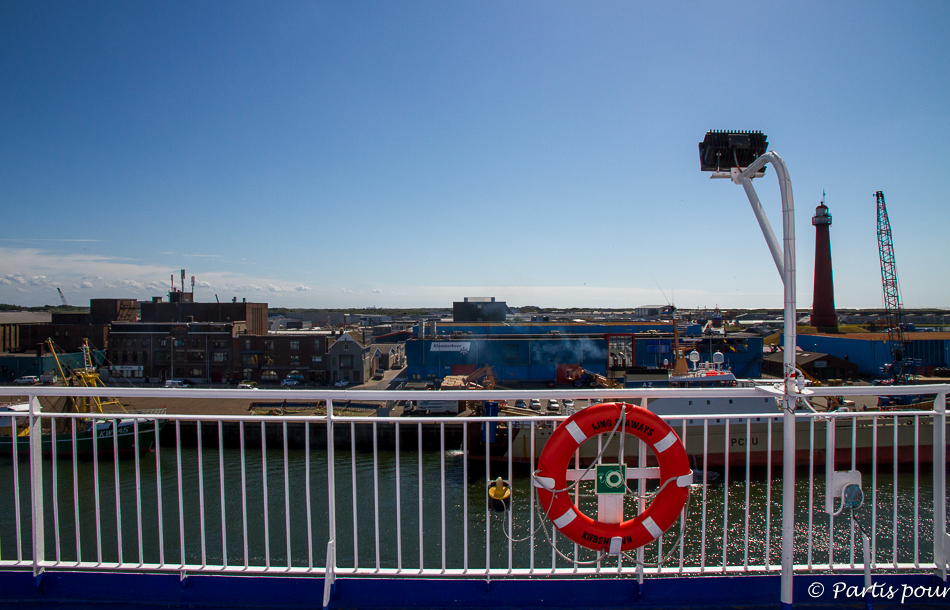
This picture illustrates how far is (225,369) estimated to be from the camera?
27.4m

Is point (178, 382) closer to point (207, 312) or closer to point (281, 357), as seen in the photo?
point (281, 357)

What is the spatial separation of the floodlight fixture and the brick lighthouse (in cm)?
3809

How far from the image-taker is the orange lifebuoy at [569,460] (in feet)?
7.11

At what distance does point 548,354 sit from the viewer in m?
25.5

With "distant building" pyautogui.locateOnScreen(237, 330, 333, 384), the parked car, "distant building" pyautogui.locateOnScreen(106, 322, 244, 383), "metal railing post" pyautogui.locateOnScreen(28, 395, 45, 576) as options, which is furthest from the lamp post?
the parked car

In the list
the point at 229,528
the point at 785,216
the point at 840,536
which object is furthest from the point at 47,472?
the point at 840,536

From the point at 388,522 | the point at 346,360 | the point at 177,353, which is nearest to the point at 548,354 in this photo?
the point at 346,360

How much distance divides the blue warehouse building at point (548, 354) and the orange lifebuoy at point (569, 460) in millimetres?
23080

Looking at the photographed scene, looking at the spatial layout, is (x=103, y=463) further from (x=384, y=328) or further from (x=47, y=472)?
(x=384, y=328)

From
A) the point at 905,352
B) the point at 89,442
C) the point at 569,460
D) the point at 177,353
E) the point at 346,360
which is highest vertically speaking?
the point at 569,460

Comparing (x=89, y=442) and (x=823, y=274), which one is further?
(x=823, y=274)

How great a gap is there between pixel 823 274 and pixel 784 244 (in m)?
38.7

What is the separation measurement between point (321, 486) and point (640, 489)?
10638 millimetres

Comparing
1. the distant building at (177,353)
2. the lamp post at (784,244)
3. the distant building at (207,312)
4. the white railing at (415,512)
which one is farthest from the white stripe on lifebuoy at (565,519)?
the distant building at (207,312)
